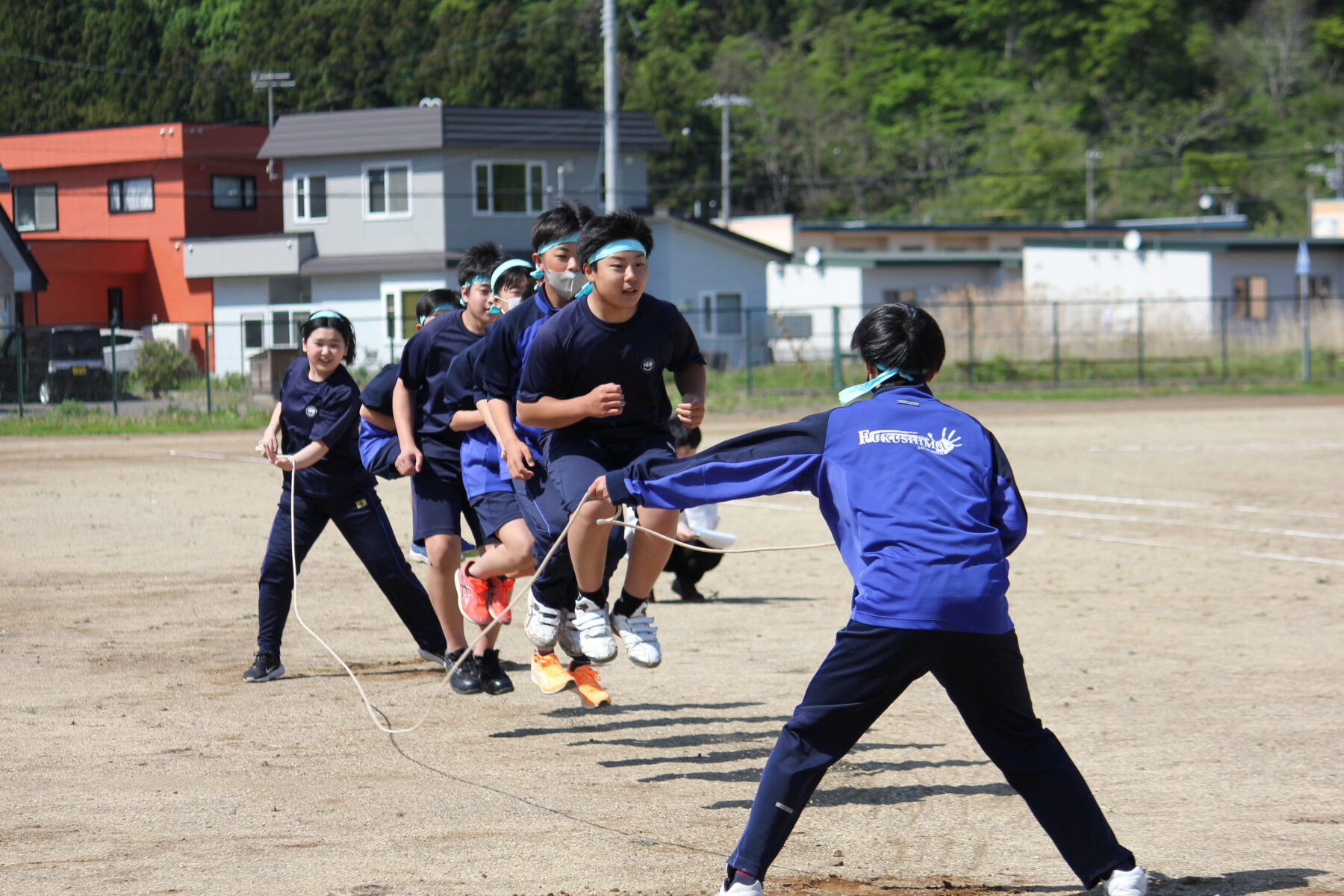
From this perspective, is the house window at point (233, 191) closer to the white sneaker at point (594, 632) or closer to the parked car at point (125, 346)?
the parked car at point (125, 346)

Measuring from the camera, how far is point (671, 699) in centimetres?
767

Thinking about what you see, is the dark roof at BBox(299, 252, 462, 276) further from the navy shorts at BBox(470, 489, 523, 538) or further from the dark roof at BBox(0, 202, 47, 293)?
the navy shorts at BBox(470, 489, 523, 538)

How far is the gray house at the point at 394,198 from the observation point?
48.0 meters

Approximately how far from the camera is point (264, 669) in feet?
26.0

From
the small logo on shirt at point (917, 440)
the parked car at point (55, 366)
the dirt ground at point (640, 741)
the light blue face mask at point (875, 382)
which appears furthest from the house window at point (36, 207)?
the small logo on shirt at point (917, 440)

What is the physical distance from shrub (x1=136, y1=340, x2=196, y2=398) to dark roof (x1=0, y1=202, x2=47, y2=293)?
630cm

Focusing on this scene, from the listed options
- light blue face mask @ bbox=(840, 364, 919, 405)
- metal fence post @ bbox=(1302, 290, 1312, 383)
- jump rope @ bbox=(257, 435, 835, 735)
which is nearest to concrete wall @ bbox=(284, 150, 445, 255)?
metal fence post @ bbox=(1302, 290, 1312, 383)

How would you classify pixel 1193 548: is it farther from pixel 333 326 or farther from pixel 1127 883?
pixel 1127 883

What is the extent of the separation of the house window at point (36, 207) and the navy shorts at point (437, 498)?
55128 mm

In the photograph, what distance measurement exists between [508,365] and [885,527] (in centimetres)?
253

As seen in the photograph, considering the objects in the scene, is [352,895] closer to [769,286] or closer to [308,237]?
[308,237]

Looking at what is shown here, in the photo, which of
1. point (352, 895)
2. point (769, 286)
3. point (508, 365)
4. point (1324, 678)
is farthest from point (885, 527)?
point (769, 286)

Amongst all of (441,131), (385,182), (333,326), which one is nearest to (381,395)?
(333,326)

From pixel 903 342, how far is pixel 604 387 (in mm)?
1558
